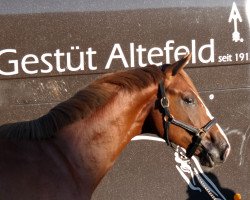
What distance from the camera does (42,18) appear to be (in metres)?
4.86

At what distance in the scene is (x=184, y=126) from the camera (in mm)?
3879

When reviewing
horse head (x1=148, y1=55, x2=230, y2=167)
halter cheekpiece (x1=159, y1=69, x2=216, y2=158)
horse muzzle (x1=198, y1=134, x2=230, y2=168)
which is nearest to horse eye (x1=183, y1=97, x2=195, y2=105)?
horse head (x1=148, y1=55, x2=230, y2=167)

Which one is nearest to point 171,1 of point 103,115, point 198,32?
point 198,32

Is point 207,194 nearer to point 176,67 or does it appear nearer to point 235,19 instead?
point 235,19

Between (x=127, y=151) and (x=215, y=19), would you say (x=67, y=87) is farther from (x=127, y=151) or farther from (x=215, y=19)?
(x=215, y=19)

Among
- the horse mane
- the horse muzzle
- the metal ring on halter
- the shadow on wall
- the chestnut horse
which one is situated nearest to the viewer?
the chestnut horse

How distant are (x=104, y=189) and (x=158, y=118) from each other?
4.89 feet

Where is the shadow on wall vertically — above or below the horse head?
below

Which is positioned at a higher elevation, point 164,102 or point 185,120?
point 164,102

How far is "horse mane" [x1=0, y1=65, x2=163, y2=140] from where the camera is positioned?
353 centimetres

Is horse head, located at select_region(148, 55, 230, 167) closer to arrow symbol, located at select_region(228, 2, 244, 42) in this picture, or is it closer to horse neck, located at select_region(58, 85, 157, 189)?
horse neck, located at select_region(58, 85, 157, 189)

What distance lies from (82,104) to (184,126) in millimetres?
679

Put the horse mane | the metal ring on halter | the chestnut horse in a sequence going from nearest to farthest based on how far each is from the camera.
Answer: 1. the chestnut horse
2. the horse mane
3. the metal ring on halter

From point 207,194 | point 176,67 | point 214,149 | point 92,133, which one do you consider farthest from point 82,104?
point 207,194
